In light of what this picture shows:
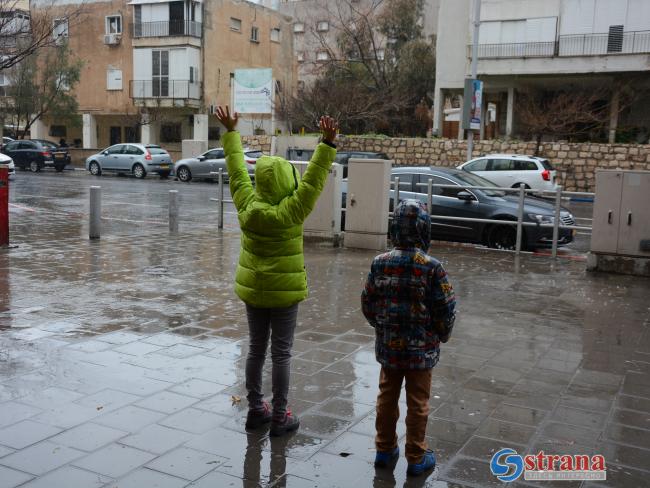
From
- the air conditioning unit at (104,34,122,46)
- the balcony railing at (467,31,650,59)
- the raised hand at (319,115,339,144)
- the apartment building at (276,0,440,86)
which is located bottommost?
the raised hand at (319,115,339,144)

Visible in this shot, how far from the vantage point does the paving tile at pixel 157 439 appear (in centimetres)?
421

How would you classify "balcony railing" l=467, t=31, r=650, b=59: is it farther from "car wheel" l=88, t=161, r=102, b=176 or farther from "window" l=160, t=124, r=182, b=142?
"window" l=160, t=124, r=182, b=142

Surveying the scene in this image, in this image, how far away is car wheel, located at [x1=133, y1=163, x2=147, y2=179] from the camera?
109 ft

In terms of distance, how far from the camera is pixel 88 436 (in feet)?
14.2

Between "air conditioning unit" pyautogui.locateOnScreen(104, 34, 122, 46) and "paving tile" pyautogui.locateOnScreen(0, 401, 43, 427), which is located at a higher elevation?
"air conditioning unit" pyautogui.locateOnScreen(104, 34, 122, 46)

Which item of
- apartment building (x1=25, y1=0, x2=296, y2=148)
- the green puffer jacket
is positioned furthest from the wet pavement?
apartment building (x1=25, y1=0, x2=296, y2=148)

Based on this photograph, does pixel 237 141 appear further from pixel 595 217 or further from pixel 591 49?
pixel 591 49

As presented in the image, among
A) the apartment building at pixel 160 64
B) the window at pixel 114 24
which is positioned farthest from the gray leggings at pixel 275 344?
the window at pixel 114 24

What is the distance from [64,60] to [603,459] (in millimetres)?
44564

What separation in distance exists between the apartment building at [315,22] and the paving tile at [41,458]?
42515 millimetres

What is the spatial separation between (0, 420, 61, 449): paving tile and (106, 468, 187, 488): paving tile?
0.77 m

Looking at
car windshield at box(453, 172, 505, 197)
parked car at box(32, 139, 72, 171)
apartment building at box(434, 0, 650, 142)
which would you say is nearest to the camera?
car windshield at box(453, 172, 505, 197)

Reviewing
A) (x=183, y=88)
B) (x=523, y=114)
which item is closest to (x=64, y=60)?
(x=183, y=88)

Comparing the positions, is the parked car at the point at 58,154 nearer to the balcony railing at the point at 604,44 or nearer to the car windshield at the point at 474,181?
the balcony railing at the point at 604,44
